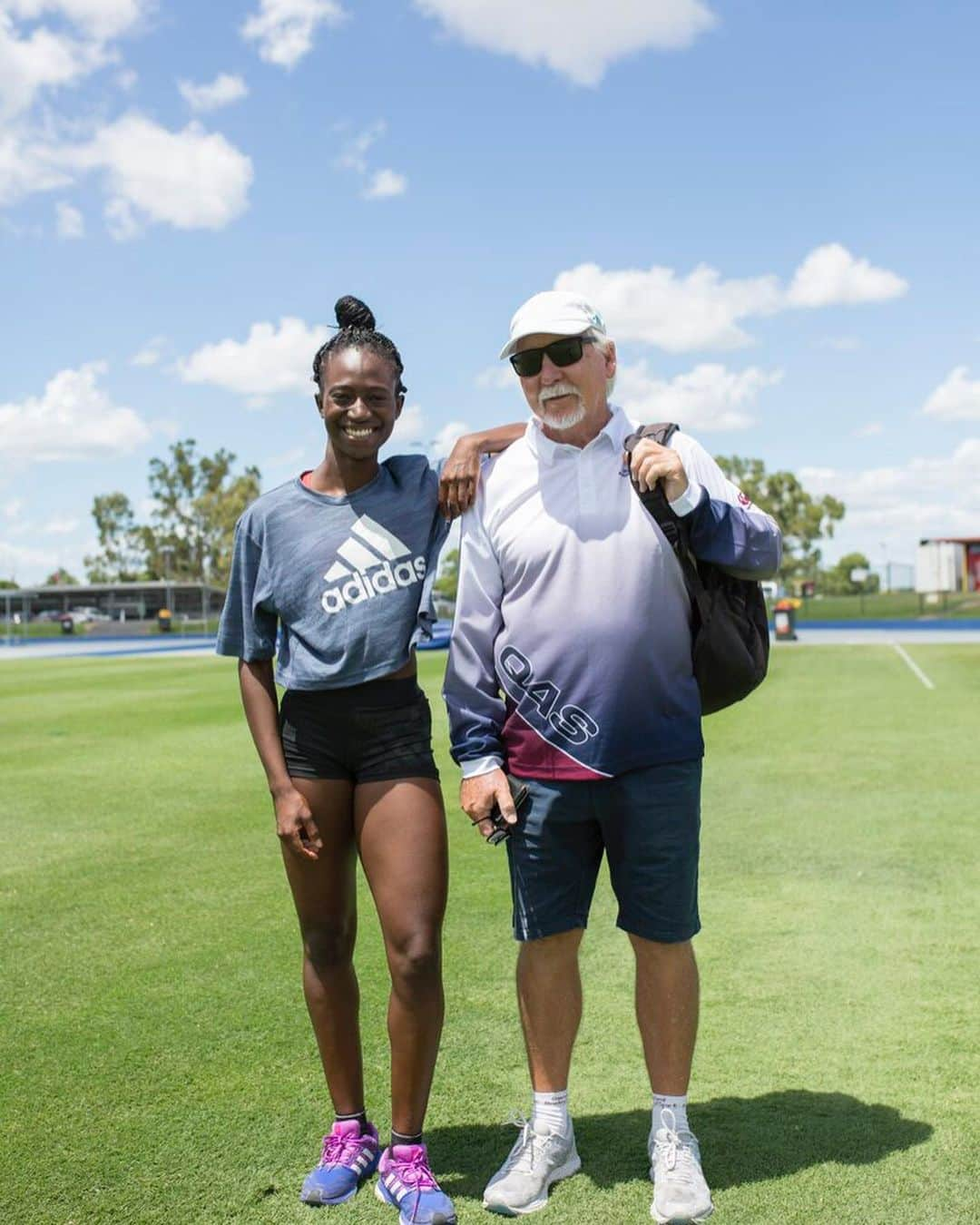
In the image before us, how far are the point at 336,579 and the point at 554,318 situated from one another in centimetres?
86

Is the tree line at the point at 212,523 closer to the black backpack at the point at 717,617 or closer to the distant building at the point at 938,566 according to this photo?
the distant building at the point at 938,566

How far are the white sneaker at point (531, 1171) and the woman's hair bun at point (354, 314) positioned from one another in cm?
213

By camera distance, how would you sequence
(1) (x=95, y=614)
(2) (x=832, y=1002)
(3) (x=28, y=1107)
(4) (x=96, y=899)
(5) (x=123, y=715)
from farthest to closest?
(1) (x=95, y=614)
(5) (x=123, y=715)
(4) (x=96, y=899)
(2) (x=832, y=1002)
(3) (x=28, y=1107)

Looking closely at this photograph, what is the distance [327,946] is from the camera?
11.0 ft

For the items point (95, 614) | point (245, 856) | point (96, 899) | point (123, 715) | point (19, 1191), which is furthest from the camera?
point (95, 614)

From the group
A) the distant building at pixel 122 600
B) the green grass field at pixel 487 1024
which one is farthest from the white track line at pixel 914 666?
the distant building at pixel 122 600

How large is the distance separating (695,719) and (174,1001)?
245 centimetres

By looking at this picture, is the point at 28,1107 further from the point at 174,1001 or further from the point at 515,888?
the point at 515,888

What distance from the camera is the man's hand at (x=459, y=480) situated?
10.7ft

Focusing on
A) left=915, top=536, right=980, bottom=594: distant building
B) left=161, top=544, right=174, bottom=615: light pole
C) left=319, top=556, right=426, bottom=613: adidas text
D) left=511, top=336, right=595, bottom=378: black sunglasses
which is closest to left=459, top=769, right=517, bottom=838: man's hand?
left=319, top=556, right=426, bottom=613: adidas text

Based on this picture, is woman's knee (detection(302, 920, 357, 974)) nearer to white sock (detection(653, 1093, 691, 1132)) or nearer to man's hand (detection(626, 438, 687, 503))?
white sock (detection(653, 1093, 691, 1132))

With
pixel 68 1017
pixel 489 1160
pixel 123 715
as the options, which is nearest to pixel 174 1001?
pixel 68 1017

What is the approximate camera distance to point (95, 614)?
81500 millimetres

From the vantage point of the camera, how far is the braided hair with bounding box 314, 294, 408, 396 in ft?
10.8
